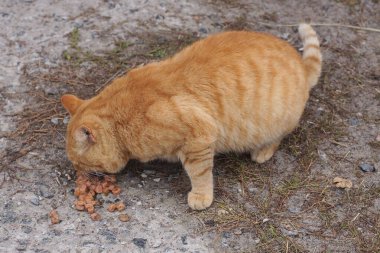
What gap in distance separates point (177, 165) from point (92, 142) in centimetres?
93

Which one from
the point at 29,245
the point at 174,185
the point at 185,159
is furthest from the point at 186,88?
the point at 29,245

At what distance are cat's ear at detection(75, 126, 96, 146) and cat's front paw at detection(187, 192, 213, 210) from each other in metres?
0.90

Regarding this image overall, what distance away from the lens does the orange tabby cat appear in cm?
405

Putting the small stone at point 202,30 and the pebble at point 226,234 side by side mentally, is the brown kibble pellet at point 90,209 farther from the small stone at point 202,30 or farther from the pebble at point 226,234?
the small stone at point 202,30

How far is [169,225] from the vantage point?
414cm

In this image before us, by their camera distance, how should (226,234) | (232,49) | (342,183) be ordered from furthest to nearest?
(342,183)
(232,49)
(226,234)

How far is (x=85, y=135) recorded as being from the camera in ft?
13.3

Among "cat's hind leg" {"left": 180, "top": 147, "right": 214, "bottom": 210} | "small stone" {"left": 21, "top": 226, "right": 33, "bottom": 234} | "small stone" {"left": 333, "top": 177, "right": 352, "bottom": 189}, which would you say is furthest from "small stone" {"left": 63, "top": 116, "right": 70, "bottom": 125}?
"small stone" {"left": 333, "top": 177, "right": 352, "bottom": 189}

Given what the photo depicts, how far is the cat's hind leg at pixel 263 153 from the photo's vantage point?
4.71 meters

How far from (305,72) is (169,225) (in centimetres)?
177

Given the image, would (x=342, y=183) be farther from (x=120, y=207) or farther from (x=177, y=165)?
(x=120, y=207)

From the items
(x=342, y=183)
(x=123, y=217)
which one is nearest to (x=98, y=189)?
(x=123, y=217)

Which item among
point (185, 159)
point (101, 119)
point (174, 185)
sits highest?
point (101, 119)

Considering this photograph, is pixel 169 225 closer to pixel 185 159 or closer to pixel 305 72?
pixel 185 159
